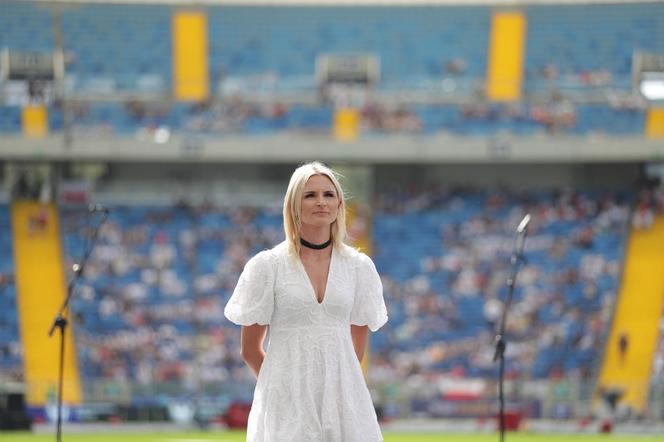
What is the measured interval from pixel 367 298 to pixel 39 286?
27983 mm

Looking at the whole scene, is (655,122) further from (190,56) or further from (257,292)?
(257,292)

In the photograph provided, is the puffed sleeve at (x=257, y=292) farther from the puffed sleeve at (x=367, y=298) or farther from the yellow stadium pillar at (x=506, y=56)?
the yellow stadium pillar at (x=506, y=56)

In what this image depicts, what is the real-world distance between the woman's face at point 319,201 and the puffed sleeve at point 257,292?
255mm

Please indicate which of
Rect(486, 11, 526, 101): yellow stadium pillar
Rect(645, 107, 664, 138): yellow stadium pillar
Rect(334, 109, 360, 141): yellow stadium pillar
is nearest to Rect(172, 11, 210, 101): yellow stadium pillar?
Rect(334, 109, 360, 141): yellow stadium pillar

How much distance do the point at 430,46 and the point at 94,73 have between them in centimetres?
954

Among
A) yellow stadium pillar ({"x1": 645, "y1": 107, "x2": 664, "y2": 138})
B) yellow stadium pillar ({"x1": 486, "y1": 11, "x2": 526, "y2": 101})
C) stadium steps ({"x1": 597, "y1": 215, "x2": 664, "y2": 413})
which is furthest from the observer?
yellow stadium pillar ({"x1": 486, "y1": 11, "x2": 526, "y2": 101})

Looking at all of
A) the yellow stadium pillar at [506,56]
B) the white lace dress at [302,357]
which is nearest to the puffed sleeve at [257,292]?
the white lace dress at [302,357]

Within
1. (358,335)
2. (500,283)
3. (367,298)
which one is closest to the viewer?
(367,298)

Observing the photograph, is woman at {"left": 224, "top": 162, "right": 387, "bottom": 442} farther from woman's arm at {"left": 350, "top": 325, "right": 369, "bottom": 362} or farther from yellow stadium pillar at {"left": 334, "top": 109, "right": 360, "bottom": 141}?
yellow stadium pillar at {"left": 334, "top": 109, "right": 360, "bottom": 141}

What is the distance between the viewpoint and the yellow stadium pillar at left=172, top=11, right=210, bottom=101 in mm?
37594

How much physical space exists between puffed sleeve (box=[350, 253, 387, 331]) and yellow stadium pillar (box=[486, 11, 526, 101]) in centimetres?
3139

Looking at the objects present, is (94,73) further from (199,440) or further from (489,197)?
(199,440)

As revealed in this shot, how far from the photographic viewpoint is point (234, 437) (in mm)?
22609

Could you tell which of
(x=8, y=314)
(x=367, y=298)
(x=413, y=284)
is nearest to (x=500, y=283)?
(x=413, y=284)
